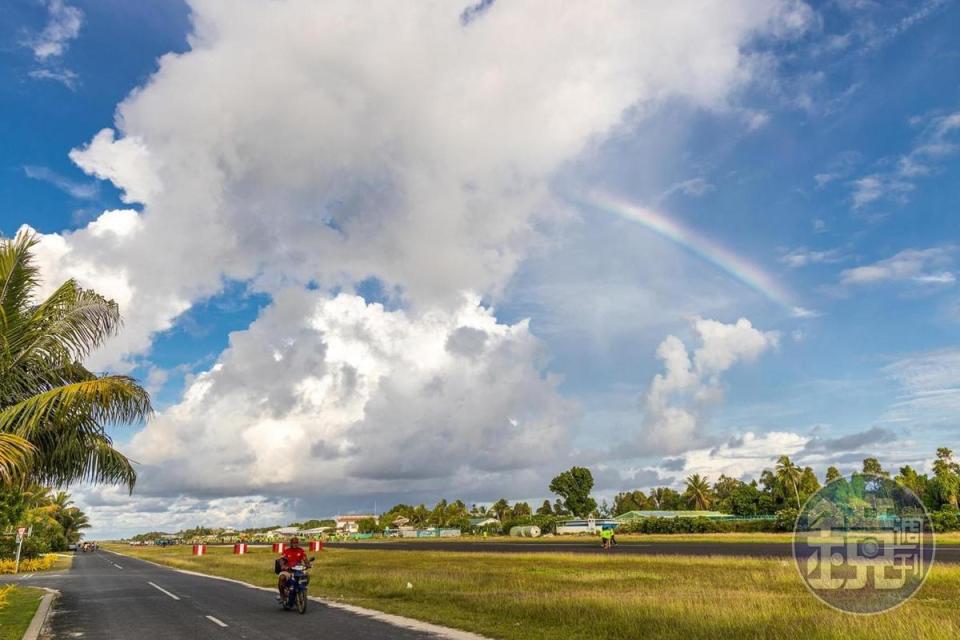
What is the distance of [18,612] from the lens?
18672 millimetres

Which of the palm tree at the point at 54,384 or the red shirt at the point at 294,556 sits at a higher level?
the palm tree at the point at 54,384

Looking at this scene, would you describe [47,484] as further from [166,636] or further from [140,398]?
[166,636]

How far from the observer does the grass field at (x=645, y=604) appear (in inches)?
528

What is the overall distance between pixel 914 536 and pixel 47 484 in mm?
73411

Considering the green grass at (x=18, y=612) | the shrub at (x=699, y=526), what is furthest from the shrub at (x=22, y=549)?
the shrub at (x=699, y=526)

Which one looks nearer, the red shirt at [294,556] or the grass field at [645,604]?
the grass field at [645,604]

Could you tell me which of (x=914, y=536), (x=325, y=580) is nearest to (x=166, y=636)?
(x=325, y=580)

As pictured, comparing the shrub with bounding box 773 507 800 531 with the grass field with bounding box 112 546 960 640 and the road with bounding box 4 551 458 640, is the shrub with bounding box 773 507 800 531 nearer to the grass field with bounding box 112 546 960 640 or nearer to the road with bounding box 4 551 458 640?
the grass field with bounding box 112 546 960 640

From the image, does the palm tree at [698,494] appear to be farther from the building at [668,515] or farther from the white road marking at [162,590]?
the white road marking at [162,590]

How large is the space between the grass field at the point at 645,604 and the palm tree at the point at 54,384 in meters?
8.95

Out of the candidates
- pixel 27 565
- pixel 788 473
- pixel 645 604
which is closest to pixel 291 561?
pixel 645 604

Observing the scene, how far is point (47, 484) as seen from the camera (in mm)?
17344

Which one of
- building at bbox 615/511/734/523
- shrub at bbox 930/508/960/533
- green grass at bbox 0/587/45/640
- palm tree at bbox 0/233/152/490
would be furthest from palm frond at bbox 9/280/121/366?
building at bbox 615/511/734/523

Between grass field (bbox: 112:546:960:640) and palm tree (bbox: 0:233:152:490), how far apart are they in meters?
8.95
